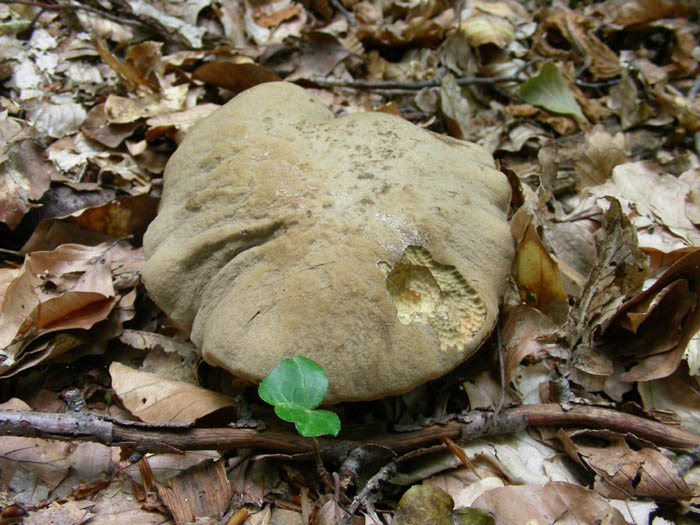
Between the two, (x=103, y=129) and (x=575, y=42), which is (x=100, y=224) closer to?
(x=103, y=129)

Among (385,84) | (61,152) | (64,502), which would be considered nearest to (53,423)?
(64,502)

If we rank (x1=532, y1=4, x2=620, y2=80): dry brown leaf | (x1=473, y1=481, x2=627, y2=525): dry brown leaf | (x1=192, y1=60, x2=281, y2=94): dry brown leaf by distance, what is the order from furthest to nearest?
(x1=532, y1=4, x2=620, y2=80): dry brown leaf
(x1=192, y1=60, x2=281, y2=94): dry brown leaf
(x1=473, y1=481, x2=627, y2=525): dry brown leaf

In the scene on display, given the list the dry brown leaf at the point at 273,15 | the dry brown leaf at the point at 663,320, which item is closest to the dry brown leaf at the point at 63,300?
the dry brown leaf at the point at 663,320

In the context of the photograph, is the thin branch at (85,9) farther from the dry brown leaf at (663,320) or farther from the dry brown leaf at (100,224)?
the dry brown leaf at (663,320)

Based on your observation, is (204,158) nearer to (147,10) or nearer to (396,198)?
(396,198)

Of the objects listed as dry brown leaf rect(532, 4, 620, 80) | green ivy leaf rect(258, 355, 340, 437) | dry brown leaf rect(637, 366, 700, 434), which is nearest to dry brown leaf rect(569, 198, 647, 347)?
dry brown leaf rect(637, 366, 700, 434)

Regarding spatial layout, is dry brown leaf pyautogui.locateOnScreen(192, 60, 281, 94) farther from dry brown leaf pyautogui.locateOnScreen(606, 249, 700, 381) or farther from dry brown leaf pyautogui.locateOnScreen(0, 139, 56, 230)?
dry brown leaf pyautogui.locateOnScreen(606, 249, 700, 381)
